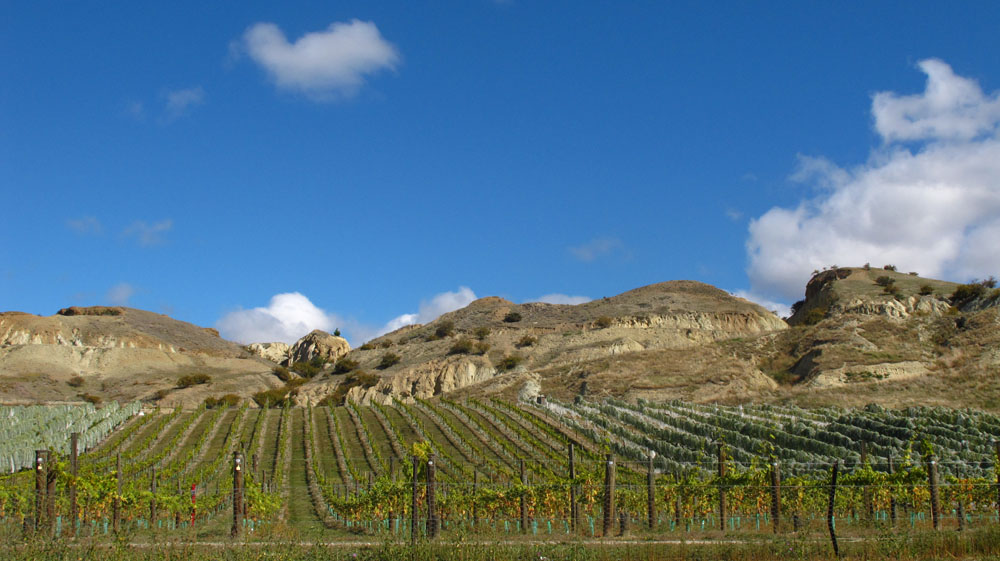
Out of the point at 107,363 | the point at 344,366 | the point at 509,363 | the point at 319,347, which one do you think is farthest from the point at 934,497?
the point at 319,347

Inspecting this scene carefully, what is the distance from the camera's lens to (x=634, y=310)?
3903 inches

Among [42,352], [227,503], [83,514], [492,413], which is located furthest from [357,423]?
[42,352]

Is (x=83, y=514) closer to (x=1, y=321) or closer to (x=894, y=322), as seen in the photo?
(x=894, y=322)

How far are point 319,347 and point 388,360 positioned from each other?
45.7 m

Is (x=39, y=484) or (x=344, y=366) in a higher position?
(x=344, y=366)

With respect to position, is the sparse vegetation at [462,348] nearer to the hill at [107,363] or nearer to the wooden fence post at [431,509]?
the hill at [107,363]

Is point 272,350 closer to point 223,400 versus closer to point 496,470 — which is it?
point 223,400

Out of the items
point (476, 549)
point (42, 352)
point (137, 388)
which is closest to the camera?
point (476, 549)

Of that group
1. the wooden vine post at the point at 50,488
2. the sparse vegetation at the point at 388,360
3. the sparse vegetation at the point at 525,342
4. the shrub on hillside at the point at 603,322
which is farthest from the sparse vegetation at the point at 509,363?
the wooden vine post at the point at 50,488

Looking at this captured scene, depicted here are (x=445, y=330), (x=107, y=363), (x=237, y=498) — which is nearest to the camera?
(x=237, y=498)

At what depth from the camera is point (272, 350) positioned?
147 metres

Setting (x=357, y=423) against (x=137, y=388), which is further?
(x=137, y=388)

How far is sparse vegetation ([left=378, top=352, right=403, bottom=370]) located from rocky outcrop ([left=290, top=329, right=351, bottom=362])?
38433 mm

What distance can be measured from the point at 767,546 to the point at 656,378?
51.4 m
